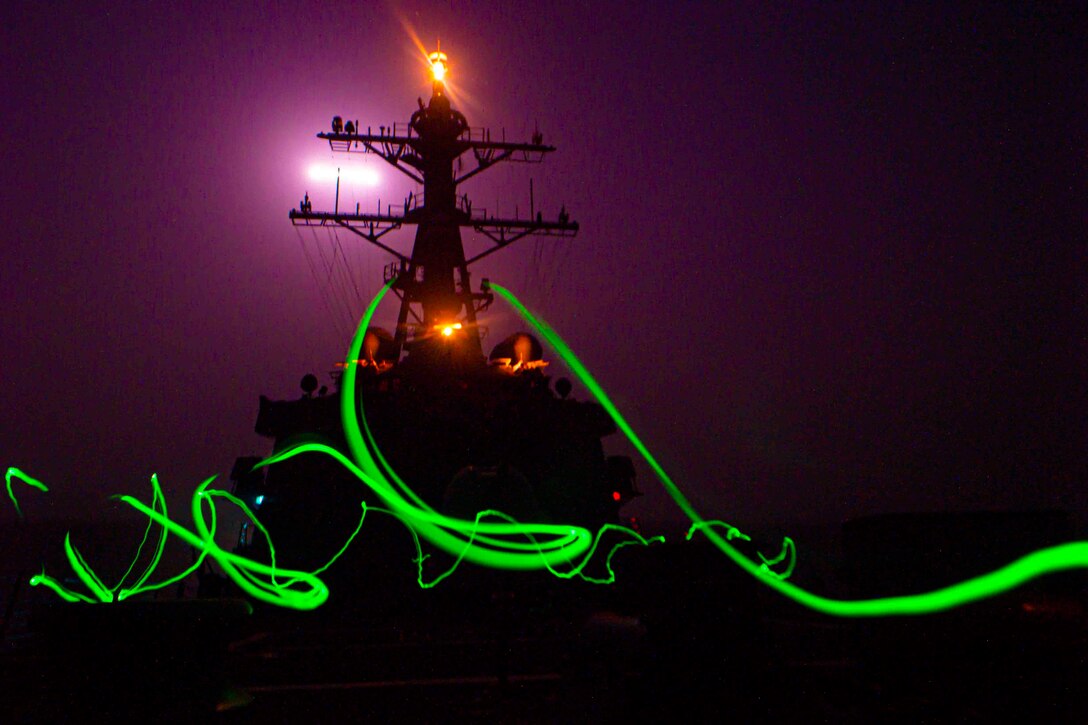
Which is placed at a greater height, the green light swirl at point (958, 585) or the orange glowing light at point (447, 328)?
the orange glowing light at point (447, 328)

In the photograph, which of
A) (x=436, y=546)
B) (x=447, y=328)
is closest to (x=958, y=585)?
(x=436, y=546)

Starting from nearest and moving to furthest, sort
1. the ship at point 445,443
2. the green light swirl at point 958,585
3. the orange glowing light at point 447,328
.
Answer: the green light swirl at point 958,585 < the ship at point 445,443 < the orange glowing light at point 447,328

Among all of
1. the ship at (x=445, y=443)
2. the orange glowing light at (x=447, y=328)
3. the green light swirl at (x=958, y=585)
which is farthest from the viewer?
the orange glowing light at (x=447, y=328)

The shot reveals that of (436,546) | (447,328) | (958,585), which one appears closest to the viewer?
(958,585)

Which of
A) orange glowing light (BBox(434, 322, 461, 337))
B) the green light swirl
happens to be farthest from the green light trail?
orange glowing light (BBox(434, 322, 461, 337))

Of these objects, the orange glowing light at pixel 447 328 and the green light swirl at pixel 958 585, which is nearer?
the green light swirl at pixel 958 585

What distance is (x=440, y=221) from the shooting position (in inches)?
720

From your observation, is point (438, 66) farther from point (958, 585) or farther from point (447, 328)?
point (958, 585)

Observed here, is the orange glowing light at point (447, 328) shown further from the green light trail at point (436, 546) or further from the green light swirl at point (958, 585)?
the green light swirl at point (958, 585)

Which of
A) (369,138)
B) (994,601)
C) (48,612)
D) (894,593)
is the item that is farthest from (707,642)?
(369,138)

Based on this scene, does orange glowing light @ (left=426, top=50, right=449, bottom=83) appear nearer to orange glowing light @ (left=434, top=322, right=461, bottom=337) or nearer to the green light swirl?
orange glowing light @ (left=434, top=322, right=461, bottom=337)

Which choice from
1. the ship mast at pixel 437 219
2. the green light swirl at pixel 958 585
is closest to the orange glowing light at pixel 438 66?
the ship mast at pixel 437 219

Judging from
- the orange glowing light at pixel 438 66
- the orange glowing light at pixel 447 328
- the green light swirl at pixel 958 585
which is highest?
the orange glowing light at pixel 438 66

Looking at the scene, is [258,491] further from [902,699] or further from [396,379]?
[902,699]
